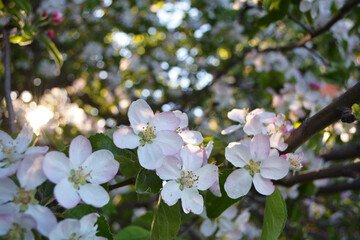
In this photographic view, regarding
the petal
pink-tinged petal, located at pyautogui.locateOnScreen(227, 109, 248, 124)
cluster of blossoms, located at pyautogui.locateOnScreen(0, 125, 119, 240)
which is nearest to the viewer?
cluster of blossoms, located at pyautogui.locateOnScreen(0, 125, 119, 240)

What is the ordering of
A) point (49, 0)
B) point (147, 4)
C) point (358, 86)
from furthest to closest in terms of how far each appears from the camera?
point (147, 4) < point (49, 0) < point (358, 86)

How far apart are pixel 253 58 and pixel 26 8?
209 centimetres

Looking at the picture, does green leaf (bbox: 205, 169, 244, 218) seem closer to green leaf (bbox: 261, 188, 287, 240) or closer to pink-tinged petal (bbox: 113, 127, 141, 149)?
green leaf (bbox: 261, 188, 287, 240)

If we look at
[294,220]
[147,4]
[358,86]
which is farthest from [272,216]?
[147,4]

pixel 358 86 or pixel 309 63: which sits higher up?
pixel 358 86

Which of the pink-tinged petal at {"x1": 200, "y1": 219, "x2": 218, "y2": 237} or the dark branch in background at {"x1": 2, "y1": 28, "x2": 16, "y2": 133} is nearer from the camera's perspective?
the dark branch in background at {"x1": 2, "y1": 28, "x2": 16, "y2": 133}

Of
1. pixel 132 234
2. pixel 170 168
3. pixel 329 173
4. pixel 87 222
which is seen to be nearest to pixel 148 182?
pixel 170 168

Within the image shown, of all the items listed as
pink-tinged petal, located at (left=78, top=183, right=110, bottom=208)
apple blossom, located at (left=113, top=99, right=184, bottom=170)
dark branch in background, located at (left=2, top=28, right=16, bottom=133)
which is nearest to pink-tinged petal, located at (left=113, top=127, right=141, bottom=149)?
apple blossom, located at (left=113, top=99, right=184, bottom=170)

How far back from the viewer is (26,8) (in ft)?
4.38

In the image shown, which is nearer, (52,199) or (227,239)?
(52,199)

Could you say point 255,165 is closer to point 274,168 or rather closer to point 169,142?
point 274,168

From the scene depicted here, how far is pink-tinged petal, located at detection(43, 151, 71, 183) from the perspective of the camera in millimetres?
657

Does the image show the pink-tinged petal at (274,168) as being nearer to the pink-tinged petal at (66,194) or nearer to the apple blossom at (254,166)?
the apple blossom at (254,166)

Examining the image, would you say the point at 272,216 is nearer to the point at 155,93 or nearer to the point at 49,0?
the point at 49,0
